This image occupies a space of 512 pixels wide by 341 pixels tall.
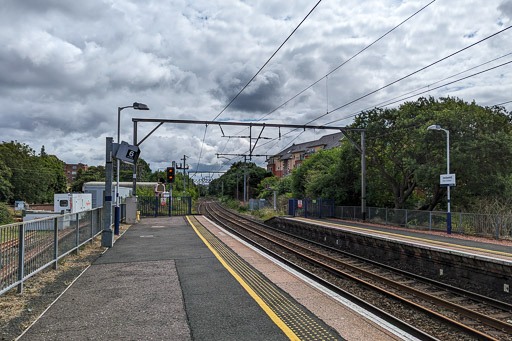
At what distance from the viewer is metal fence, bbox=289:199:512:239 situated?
1780 centimetres

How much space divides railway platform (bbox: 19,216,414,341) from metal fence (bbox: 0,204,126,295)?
860 mm

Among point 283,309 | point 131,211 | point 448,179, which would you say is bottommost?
point 283,309

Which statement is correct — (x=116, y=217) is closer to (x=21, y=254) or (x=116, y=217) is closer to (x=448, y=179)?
(x=21, y=254)

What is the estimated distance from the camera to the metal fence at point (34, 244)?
613cm

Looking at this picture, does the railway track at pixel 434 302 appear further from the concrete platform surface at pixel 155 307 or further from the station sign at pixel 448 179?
the station sign at pixel 448 179

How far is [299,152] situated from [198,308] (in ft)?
246

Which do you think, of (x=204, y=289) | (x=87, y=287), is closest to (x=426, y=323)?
(x=204, y=289)

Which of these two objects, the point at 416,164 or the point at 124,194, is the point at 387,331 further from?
the point at 124,194

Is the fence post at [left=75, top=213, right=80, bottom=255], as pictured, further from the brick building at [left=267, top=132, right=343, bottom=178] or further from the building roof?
the building roof

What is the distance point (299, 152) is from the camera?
262 feet

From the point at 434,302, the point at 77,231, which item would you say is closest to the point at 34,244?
the point at 77,231

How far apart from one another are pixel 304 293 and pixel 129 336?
353 cm

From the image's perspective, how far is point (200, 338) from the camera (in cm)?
493

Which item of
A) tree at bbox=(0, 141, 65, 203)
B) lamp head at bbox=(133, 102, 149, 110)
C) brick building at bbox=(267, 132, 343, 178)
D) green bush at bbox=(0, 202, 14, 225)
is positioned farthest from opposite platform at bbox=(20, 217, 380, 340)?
brick building at bbox=(267, 132, 343, 178)
